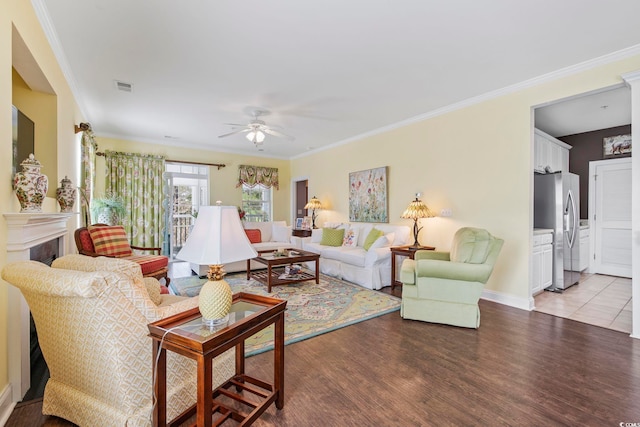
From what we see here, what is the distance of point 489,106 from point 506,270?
2051 mm

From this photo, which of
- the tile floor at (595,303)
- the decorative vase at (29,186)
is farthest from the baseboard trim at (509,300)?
the decorative vase at (29,186)

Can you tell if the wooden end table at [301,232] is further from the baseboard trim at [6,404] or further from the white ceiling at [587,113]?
the baseboard trim at [6,404]

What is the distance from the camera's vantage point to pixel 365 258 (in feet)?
14.0

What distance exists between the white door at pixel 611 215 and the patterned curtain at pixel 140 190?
8.21m

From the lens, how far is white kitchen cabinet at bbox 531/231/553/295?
372cm

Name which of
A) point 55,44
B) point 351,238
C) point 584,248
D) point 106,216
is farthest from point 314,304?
point 584,248

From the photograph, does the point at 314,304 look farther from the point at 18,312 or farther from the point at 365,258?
the point at 18,312

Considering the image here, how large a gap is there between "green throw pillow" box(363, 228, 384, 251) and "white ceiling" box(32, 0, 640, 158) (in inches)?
73.6

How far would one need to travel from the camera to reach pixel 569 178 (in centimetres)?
445

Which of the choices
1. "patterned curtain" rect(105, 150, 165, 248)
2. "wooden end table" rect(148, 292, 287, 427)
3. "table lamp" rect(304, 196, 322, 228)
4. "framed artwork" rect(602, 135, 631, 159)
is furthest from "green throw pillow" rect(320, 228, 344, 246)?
"framed artwork" rect(602, 135, 631, 159)

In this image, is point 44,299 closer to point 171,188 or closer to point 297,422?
point 297,422

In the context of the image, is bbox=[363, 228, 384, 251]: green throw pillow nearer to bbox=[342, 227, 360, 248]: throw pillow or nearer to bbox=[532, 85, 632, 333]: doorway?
bbox=[342, 227, 360, 248]: throw pillow

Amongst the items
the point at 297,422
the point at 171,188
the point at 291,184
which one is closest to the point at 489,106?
the point at 297,422

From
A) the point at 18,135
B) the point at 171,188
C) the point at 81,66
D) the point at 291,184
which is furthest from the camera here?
the point at 291,184
